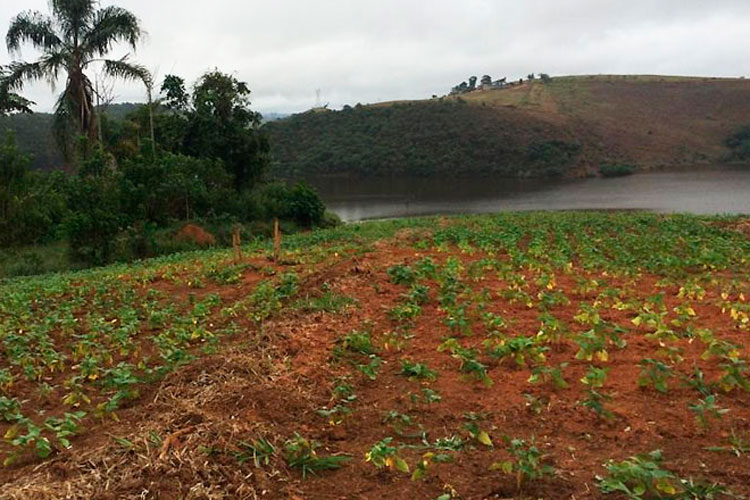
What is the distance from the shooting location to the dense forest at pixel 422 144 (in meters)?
63.3

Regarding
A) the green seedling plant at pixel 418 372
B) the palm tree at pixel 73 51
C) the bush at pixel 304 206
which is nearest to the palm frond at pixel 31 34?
the palm tree at pixel 73 51

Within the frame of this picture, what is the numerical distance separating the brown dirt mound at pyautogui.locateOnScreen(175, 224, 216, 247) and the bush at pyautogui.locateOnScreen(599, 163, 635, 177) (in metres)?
51.5

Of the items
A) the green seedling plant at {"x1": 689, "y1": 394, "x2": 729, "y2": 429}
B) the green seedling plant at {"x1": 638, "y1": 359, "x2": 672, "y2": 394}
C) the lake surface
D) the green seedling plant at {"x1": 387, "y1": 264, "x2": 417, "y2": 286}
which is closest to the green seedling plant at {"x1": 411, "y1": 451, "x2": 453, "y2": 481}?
the green seedling plant at {"x1": 689, "y1": 394, "x2": 729, "y2": 429}

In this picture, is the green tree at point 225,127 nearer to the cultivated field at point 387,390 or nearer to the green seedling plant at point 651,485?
the cultivated field at point 387,390

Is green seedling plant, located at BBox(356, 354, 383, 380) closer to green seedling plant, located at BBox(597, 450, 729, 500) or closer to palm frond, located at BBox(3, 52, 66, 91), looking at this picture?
green seedling plant, located at BBox(597, 450, 729, 500)

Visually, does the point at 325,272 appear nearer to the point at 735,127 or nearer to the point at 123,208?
the point at 123,208

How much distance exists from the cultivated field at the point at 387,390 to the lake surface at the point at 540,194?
32546mm

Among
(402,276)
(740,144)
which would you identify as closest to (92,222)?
(402,276)

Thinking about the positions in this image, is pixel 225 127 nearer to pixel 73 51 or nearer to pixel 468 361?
pixel 73 51

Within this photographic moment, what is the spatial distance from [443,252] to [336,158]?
5389cm

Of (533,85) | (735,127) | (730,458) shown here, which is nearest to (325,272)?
(730,458)

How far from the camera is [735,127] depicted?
7194 cm

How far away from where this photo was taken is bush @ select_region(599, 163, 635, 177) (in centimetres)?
6192

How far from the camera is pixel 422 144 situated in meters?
66.4
